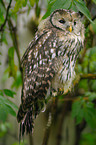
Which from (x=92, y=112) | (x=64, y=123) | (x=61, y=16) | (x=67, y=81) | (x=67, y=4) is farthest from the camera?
(x=64, y=123)

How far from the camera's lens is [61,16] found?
28.4 inches

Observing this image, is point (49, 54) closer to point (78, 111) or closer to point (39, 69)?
point (39, 69)

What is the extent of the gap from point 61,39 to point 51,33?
0.05 metres

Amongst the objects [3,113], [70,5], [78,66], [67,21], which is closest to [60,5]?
[70,5]

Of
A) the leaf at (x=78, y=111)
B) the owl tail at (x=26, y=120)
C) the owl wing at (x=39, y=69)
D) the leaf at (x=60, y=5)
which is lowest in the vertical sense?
the leaf at (x=78, y=111)

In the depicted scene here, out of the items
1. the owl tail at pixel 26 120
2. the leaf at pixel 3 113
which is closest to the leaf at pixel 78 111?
the owl tail at pixel 26 120

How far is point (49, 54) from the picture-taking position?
0.77 m

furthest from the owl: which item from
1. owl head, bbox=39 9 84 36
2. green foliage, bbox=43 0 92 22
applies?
green foliage, bbox=43 0 92 22

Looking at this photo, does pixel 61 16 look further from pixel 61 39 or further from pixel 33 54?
pixel 33 54

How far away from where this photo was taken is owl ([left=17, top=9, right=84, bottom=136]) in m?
0.75

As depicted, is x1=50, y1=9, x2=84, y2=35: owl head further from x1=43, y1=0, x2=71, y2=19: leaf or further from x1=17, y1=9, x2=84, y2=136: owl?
x1=43, y1=0, x2=71, y2=19: leaf

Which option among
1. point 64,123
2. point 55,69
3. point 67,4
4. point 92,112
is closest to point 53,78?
point 55,69

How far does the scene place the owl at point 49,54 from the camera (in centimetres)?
75

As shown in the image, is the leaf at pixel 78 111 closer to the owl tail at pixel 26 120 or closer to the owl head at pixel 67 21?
the owl tail at pixel 26 120
